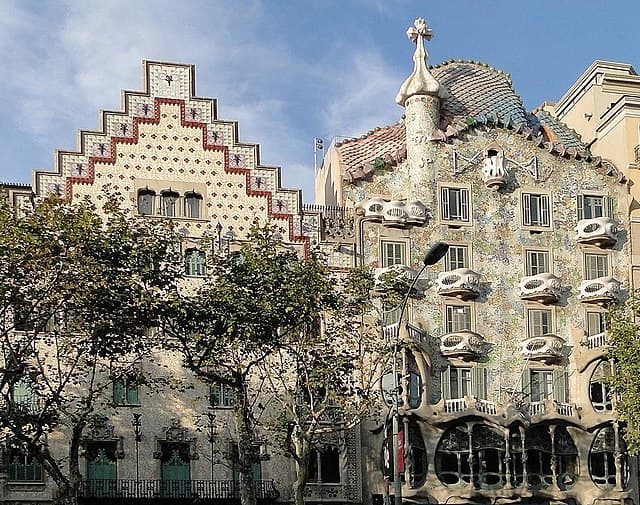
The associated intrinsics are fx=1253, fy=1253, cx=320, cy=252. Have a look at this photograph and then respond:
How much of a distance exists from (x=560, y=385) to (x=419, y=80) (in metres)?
13.6

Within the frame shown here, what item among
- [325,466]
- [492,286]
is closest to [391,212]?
[492,286]

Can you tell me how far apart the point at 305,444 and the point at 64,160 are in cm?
1555

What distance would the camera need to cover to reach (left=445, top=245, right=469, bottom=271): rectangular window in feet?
164

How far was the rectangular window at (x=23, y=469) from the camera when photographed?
43.7 metres

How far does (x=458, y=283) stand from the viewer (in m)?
48.8

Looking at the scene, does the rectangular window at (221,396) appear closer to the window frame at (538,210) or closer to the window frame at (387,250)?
the window frame at (387,250)

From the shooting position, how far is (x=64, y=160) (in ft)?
154

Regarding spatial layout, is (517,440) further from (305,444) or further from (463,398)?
(305,444)

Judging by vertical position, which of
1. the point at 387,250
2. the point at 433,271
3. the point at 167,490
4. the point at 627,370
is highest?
the point at 387,250

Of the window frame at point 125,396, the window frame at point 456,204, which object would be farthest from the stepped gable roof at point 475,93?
the window frame at point 125,396

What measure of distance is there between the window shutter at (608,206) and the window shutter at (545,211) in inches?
97.9

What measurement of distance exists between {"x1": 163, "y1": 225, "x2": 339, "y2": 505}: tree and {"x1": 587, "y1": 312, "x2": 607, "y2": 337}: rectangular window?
14.9m

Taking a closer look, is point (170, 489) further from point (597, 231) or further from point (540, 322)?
point (597, 231)

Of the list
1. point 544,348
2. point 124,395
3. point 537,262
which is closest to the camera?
point 124,395
